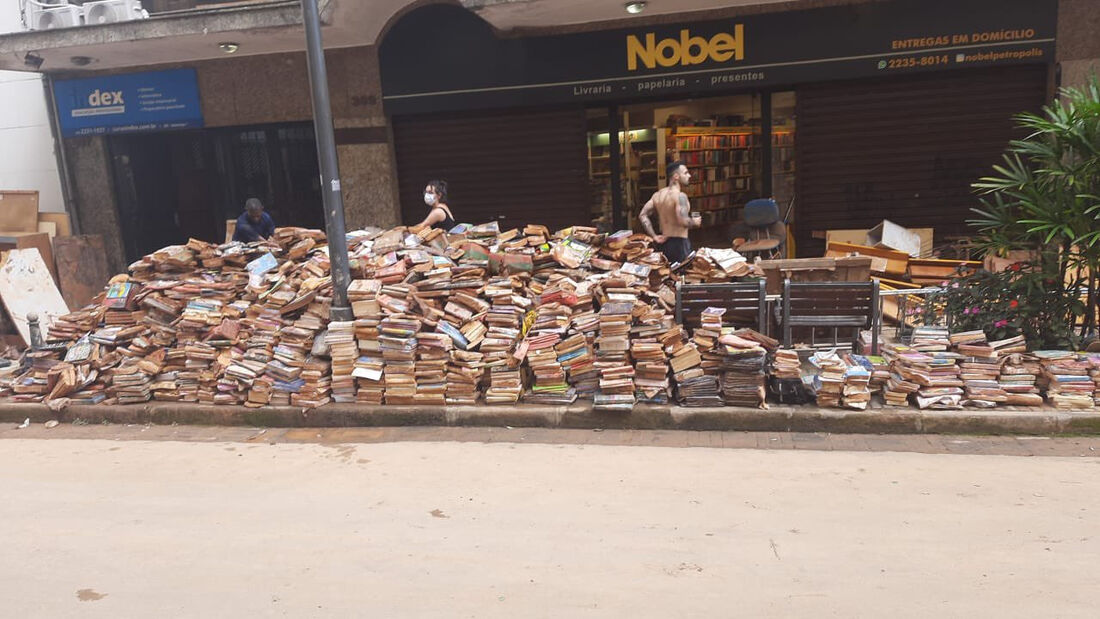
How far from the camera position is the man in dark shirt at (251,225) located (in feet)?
32.0

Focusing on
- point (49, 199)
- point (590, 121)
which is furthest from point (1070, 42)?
point (49, 199)

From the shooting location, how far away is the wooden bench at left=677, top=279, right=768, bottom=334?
276 inches

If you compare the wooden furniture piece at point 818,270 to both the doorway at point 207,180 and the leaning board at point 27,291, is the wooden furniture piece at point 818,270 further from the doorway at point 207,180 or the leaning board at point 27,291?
the leaning board at point 27,291

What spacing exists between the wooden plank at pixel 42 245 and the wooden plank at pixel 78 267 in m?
0.13

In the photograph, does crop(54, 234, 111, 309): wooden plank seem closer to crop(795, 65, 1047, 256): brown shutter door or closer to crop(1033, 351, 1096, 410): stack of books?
crop(795, 65, 1047, 256): brown shutter door

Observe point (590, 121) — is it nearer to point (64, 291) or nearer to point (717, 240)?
point (717, 240)

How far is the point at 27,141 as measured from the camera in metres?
13.7

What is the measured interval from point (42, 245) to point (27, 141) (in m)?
3.07

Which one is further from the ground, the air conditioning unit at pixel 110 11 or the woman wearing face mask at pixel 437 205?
the air conditioning unit at pixel 110 11

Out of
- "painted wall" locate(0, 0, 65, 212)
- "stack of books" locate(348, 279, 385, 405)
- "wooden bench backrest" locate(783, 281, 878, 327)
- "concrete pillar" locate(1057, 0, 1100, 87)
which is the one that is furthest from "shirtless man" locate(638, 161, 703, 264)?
"painted wall" locate(0, 0, 65, 212)

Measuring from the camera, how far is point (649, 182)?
12586mm

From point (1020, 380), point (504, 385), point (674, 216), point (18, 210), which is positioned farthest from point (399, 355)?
point (18, 210)

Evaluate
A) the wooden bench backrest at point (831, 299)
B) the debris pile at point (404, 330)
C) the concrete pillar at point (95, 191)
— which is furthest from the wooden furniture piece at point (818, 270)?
the concrete pillar at point (95, 191)

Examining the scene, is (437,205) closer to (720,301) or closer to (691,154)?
(720,301)
